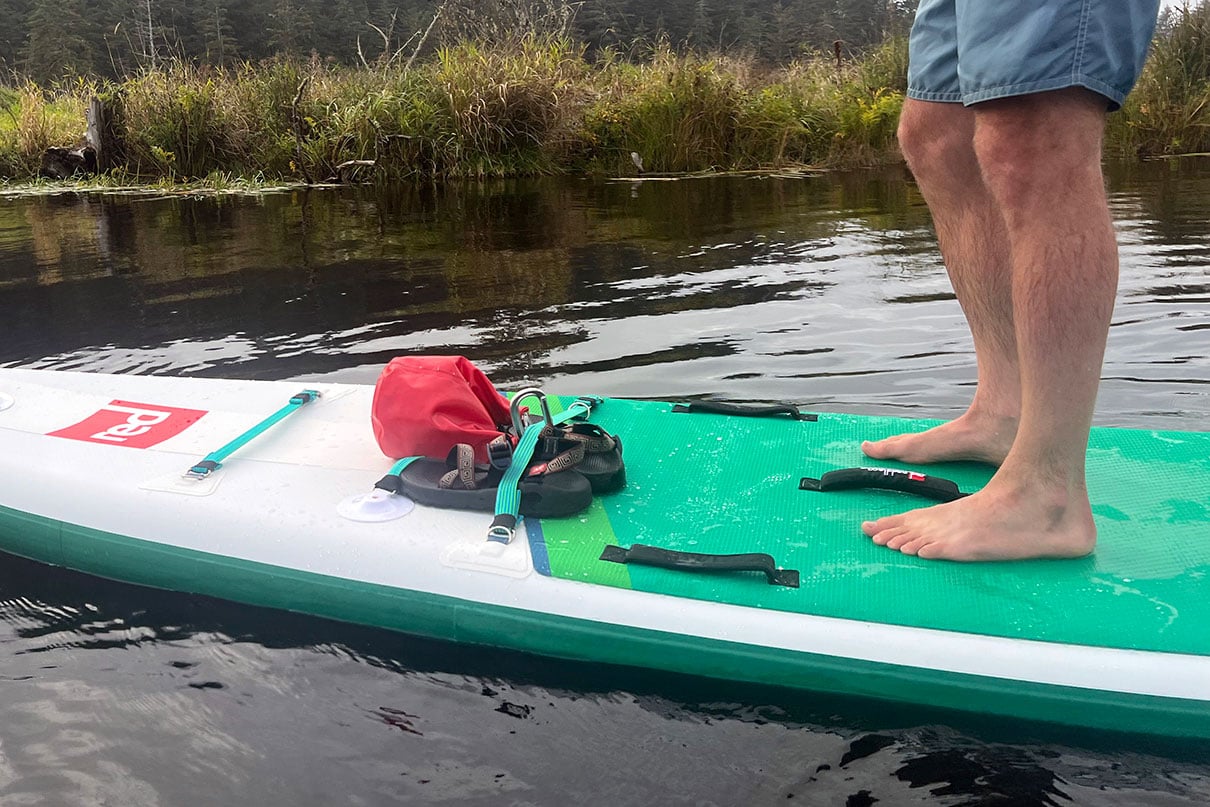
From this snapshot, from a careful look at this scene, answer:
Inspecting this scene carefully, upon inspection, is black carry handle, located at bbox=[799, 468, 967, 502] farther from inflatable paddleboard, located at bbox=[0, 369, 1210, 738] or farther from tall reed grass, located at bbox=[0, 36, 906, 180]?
tall reed grass, located at bbox=[0, 36, 906, 180]

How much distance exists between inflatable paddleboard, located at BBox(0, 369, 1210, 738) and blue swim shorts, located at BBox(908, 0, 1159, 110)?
859mm

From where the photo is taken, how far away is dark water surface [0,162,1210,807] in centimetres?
171

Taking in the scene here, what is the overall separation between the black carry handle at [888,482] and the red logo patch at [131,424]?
1621 millimetres

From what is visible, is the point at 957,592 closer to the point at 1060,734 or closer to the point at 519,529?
the point at 1060,734

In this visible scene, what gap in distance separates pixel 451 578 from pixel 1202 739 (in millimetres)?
1361

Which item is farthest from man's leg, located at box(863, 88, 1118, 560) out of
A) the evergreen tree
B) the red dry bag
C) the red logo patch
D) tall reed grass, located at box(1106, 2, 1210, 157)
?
the evergreen tree

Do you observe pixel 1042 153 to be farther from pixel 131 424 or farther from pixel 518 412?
pixel 131 424

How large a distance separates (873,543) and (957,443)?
54 centimetres

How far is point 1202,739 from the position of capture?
170 centimetres

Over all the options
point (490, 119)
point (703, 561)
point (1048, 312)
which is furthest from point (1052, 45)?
point (490, 119)

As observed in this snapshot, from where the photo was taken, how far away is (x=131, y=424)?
2697 millimetres

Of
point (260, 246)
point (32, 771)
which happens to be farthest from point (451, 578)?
point (260, 246)

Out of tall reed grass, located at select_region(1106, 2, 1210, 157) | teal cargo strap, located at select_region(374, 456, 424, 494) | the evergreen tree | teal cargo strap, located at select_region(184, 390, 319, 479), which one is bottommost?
teal cargo strap, located at select_region(374, 456, 424, 494)

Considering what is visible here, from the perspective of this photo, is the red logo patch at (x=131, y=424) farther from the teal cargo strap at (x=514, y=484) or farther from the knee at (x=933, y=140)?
the knee at (x=933, y=140)
